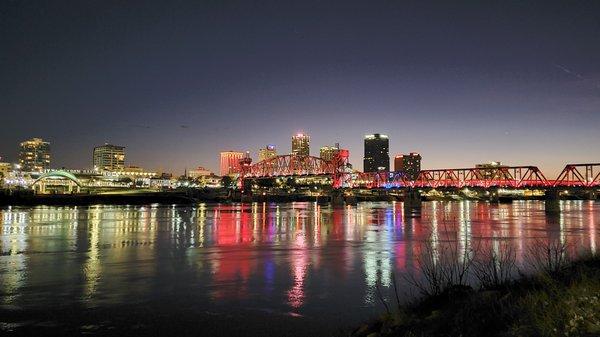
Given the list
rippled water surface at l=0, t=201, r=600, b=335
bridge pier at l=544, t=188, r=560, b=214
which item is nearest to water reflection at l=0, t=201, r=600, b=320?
rippled water surface at l=0, t=201, r=600, b=335

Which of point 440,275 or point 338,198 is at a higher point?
point 440,275

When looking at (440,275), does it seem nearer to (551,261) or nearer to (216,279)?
(551,261)

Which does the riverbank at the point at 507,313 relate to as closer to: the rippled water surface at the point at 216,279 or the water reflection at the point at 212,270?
the rippled water surface at the point at 216,279

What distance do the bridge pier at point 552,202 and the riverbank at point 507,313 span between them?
88.4 meters

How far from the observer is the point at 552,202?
309 ft

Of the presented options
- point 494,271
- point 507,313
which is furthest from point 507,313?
point 494,271

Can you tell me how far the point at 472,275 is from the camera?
19422 millimetres

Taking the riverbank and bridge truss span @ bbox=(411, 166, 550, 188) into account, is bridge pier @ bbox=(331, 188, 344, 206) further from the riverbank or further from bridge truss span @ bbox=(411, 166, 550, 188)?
the riverbank

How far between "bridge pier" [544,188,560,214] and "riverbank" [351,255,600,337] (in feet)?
290

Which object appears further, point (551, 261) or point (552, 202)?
point (552, 202)

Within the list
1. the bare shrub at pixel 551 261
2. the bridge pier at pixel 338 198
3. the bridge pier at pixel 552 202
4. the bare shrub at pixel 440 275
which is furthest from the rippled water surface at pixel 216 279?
the bridge pier at pixel 338 198

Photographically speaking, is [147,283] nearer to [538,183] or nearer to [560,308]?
[560,308]

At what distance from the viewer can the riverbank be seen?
762 cm

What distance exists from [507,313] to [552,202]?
316 feet
